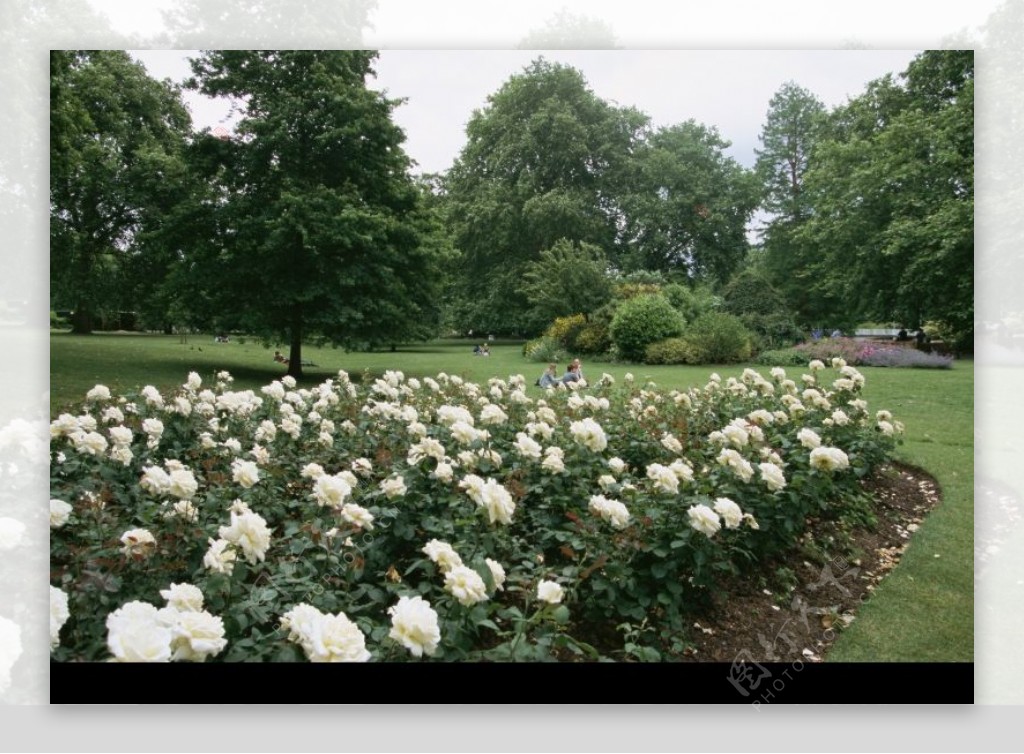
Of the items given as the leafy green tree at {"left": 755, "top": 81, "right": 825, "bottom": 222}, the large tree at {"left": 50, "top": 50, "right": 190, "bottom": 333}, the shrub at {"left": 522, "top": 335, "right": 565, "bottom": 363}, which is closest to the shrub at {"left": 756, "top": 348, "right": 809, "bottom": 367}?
the leafy green tree at {"left": 755, "top": 81, "right": 825, "bottom": 222}

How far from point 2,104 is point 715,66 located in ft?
11.4

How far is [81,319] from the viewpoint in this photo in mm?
3334

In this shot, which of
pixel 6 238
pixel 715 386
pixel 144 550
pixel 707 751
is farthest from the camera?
pixel 715 386

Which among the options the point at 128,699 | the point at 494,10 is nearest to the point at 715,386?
the point at 494,10

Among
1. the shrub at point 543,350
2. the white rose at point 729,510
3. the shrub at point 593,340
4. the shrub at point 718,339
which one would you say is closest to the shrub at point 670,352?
the shrub at point 718,339

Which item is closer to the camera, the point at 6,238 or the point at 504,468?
the point at 504,468

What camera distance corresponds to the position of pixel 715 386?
3.82m

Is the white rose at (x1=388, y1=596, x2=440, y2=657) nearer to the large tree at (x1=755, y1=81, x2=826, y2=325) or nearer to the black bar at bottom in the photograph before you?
the black bar at bottom

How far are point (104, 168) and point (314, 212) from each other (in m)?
1.01

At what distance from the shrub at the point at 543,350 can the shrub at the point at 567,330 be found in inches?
1.1

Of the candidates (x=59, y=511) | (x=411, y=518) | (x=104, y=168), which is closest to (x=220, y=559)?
(x=411, y=518)

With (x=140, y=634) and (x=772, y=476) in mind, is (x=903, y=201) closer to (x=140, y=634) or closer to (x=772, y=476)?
(x=772, y=476)

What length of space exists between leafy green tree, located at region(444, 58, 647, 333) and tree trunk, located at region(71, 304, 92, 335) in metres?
1.78

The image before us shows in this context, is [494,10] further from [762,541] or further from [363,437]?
[762,541]
